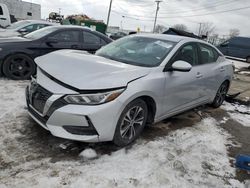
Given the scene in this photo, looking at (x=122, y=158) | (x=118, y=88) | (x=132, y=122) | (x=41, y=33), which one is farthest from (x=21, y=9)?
(x=122, y=158)

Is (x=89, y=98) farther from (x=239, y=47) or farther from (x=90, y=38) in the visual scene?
(x=239, y=47)

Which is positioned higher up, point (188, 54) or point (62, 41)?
point (188, 54)

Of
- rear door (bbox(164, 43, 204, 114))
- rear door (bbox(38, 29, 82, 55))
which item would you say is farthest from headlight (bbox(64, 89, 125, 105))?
rear door (bbox(38, 29, 82, 55))

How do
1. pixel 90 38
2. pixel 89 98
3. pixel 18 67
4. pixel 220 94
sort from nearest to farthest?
pixel 89 98 → pixel 220 94 → pixel 18 67 → pixel 90 38

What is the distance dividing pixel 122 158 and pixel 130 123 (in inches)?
19.6

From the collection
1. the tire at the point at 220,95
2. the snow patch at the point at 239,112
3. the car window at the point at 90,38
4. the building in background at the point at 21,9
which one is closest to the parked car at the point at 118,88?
the tire at the point at 220,95

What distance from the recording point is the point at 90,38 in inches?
284

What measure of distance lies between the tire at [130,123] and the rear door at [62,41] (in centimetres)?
383

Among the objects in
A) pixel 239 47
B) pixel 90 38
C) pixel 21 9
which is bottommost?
pixel 239 47

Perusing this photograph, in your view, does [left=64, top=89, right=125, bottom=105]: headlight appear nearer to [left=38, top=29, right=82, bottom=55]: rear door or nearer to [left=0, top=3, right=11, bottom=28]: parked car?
[left=38, top=29, right=82, bottom=55]: rear door

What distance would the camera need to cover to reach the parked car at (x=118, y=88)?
3000mm

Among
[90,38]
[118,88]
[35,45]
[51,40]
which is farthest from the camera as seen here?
[90,38]

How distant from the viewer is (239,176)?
10.6 ft

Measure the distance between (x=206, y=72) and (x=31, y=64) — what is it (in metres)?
4.03
